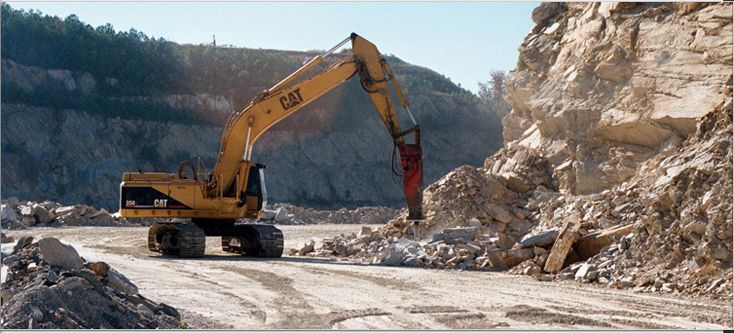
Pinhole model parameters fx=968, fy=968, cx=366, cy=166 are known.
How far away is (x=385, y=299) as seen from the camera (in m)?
12.1

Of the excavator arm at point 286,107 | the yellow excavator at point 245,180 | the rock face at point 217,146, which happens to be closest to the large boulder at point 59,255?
the yellow excavator at point 245,180

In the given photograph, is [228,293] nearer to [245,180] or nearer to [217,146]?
[245,180]

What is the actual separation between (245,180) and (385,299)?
835 cm

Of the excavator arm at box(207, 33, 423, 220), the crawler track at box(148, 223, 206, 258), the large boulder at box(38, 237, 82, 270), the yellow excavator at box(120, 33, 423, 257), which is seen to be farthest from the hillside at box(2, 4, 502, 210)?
the large boulder at box(38, 237, 82, 270)

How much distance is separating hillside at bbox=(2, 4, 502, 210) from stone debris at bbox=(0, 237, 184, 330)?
38.0 meters

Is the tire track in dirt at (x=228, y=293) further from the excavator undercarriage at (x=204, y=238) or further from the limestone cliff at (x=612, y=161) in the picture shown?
the limestone cliff at (x=612, y=161)

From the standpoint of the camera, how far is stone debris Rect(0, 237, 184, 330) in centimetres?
834

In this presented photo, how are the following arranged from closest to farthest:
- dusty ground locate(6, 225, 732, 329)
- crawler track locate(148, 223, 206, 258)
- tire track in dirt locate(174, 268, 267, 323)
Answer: dusty ground locate(6, 225, 732, 329)
tire track in dirt locate(174, 268, 267, 323)
crawler track locate(148, 223, 206, 258)

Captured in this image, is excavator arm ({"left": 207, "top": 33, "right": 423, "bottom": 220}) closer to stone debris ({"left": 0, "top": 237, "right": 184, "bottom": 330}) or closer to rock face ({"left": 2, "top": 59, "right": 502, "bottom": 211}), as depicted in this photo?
stone debris ({"left": 0, "top": 237, "right": 184, "bottom": 330})

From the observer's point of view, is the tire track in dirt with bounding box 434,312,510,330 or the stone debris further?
the tire track in dirt with bounding box 434,312,510,330

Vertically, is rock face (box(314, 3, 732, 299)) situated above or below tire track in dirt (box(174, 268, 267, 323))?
above

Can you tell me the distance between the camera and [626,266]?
1405cm

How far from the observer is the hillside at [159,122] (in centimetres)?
4966

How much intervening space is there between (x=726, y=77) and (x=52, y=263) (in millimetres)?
12777
